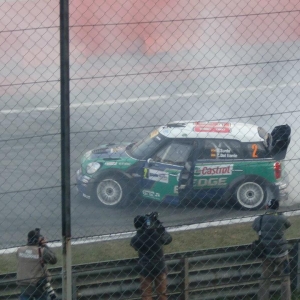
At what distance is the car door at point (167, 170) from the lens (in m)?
7.27

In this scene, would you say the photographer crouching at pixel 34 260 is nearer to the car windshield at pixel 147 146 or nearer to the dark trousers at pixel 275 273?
the dark trousers at pixel 275 273

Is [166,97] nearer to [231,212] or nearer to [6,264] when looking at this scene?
[231,212]

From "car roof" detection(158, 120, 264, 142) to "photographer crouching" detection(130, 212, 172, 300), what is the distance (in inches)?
75.1

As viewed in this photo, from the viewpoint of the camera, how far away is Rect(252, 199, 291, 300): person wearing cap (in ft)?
18.7

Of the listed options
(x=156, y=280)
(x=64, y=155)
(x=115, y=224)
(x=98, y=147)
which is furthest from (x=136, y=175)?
(x=64, y=155)

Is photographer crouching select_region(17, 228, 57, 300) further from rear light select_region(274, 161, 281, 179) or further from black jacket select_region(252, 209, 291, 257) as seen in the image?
rear light select_region(274, 161, 281, 179)

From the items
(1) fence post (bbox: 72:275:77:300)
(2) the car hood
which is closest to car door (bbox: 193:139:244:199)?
(2) the car hood

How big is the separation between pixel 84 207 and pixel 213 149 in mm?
1681

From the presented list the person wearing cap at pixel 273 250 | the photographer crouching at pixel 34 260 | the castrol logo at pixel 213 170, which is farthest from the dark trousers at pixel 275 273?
the castrol logo at pixel 213 170

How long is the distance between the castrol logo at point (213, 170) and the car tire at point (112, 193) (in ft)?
2.88

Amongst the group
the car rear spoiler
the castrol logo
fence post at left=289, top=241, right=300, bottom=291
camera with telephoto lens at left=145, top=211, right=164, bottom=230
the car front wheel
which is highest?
the car rear spoiler

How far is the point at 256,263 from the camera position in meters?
5.98

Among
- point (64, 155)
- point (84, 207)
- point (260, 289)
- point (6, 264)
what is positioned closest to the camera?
point (64, 155)

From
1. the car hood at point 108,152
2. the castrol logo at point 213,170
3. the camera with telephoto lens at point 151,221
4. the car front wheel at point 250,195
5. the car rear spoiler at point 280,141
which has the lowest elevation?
the car front wheel at point 250,195
